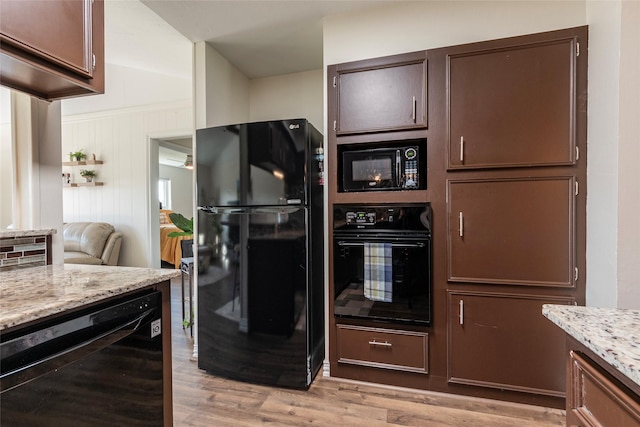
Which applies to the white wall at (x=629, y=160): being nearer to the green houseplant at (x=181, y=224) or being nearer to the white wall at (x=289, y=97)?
the white wall at (x=289, y=97)

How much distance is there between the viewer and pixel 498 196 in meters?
1.78

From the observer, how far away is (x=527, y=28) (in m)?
1.78

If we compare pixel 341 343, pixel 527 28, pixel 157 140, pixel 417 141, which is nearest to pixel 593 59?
pixel 527 28

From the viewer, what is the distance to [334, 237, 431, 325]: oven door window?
1882 millimetres

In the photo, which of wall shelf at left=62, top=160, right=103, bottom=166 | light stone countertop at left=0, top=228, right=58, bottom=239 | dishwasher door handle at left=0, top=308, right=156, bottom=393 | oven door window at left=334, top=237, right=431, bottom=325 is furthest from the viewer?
wall shelf at left=62, top=160, right=103, bottom=166

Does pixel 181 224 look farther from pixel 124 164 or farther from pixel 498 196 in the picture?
pixel 498 196

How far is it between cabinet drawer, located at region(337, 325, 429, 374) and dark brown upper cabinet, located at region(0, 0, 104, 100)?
6.41 ft

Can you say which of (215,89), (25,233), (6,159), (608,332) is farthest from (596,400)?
(215,89)

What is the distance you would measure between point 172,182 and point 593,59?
9862mm

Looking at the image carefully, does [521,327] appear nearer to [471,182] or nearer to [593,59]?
[471,182]

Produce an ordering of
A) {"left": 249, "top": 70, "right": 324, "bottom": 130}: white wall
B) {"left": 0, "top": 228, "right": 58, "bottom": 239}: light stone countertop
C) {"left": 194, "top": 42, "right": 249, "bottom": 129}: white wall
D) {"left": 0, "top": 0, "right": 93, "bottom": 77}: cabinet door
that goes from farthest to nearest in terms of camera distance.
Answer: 1. {"left": 249, "top": 70, "right": 324, "bottom": 130}: white wall
2. {"left": 194, "top": 42, "right": 249, "bottom": 129}: white wall
3. {"left": 0, "top": 228, "right": 58, "bottom": 239}: light stone countertop
4. {"left": 0, "top": 0, "right": 93, "bottom": 77}: cabinet door

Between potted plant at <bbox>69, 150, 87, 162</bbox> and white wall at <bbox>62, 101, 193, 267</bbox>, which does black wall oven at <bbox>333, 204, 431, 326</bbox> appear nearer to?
white wall at <bbox>62, 101, 193, 267</bbox>

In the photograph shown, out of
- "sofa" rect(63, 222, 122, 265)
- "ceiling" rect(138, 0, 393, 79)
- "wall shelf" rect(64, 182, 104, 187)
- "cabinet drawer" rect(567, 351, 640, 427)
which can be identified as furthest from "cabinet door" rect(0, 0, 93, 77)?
"wall shelf" rect(64, 182, 104, 187)

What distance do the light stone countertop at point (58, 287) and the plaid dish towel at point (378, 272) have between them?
46.9 inches
